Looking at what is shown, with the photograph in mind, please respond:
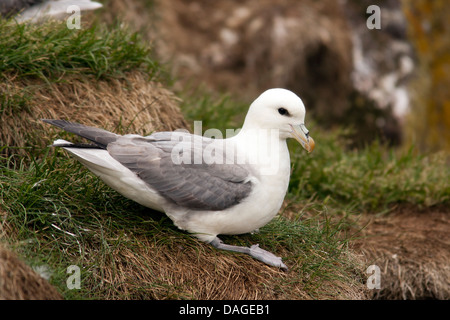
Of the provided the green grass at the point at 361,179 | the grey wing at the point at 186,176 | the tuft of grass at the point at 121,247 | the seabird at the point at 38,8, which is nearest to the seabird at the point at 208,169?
the grey wing at the point at 186,176

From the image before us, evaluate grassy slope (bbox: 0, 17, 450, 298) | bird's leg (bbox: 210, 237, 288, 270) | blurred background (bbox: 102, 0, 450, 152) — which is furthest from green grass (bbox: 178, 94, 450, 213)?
blurred background (bbox: 102, 0, 450, 152)

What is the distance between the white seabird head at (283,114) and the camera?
330 centimetres

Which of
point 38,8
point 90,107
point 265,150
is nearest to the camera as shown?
point 265,150

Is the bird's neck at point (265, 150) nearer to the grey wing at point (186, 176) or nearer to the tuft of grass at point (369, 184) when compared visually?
the grey wing at point (186, 176)

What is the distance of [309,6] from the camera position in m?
8.06

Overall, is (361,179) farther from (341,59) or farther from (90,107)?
(341,59)

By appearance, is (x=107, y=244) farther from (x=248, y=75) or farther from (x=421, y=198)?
(x=248, y=75)

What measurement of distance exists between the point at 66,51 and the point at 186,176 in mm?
1577

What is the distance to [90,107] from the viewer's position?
4176mm

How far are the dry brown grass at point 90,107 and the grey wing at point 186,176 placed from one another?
31.7 inches

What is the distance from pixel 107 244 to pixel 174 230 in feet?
1.26

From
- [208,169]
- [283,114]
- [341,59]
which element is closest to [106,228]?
[208,169]

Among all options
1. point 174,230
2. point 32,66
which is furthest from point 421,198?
point 32,66
